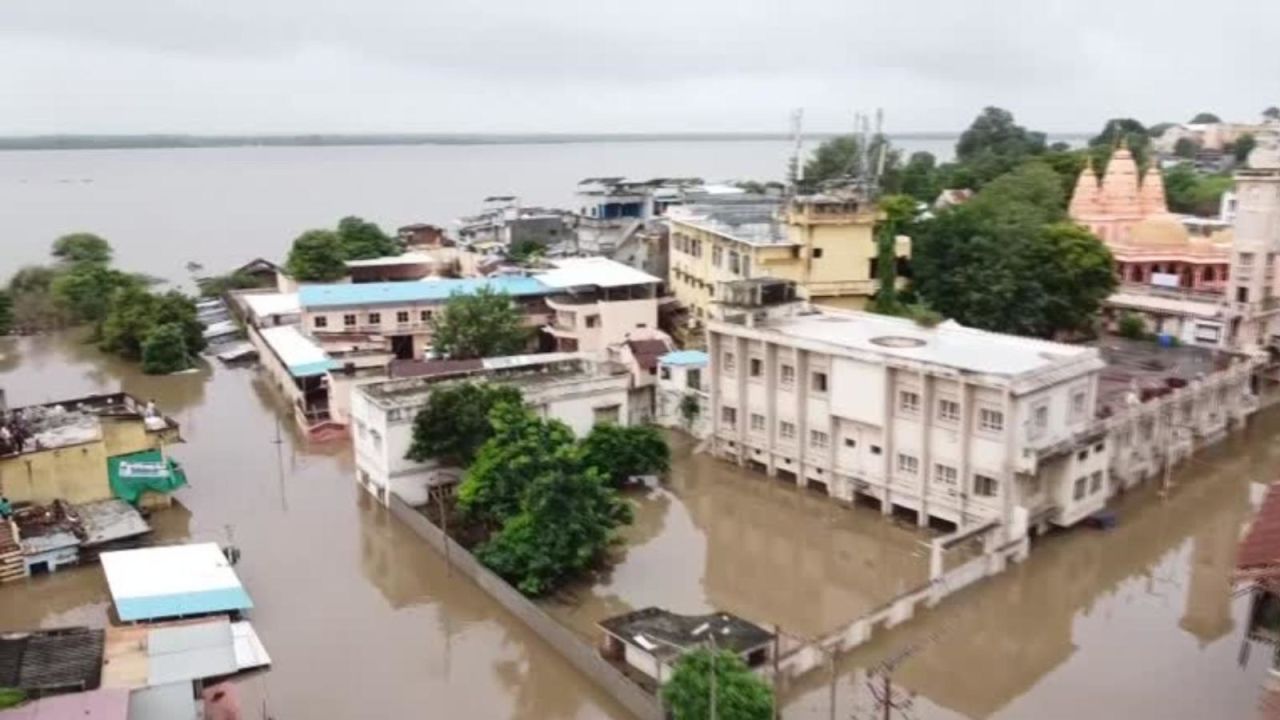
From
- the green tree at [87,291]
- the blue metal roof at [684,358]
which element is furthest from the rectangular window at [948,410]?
the green tree at [87,291]

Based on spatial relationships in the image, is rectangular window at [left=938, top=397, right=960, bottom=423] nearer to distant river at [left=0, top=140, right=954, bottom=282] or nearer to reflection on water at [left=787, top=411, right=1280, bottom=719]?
reflection on water at [left=787, top=411, right=1280, bottom=719]

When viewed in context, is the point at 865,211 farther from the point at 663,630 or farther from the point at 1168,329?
the point at 663,630

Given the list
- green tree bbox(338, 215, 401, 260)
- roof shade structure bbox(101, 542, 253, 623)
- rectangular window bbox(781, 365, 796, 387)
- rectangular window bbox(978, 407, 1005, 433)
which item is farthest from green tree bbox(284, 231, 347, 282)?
rectangular window bbox(978, 407, 1005, 433)

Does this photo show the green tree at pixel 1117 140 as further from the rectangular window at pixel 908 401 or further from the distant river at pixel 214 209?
the rectangular window at pixel 908 401

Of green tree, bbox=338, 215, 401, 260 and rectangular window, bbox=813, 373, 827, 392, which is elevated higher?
green tree, bbox=338, 215, 401, 260

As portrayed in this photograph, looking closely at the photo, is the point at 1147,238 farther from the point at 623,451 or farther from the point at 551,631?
the point at 551,631

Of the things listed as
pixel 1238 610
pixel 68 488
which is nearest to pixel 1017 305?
pixel 1238 610

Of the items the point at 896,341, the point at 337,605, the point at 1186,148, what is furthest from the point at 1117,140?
the point at 1186,148
